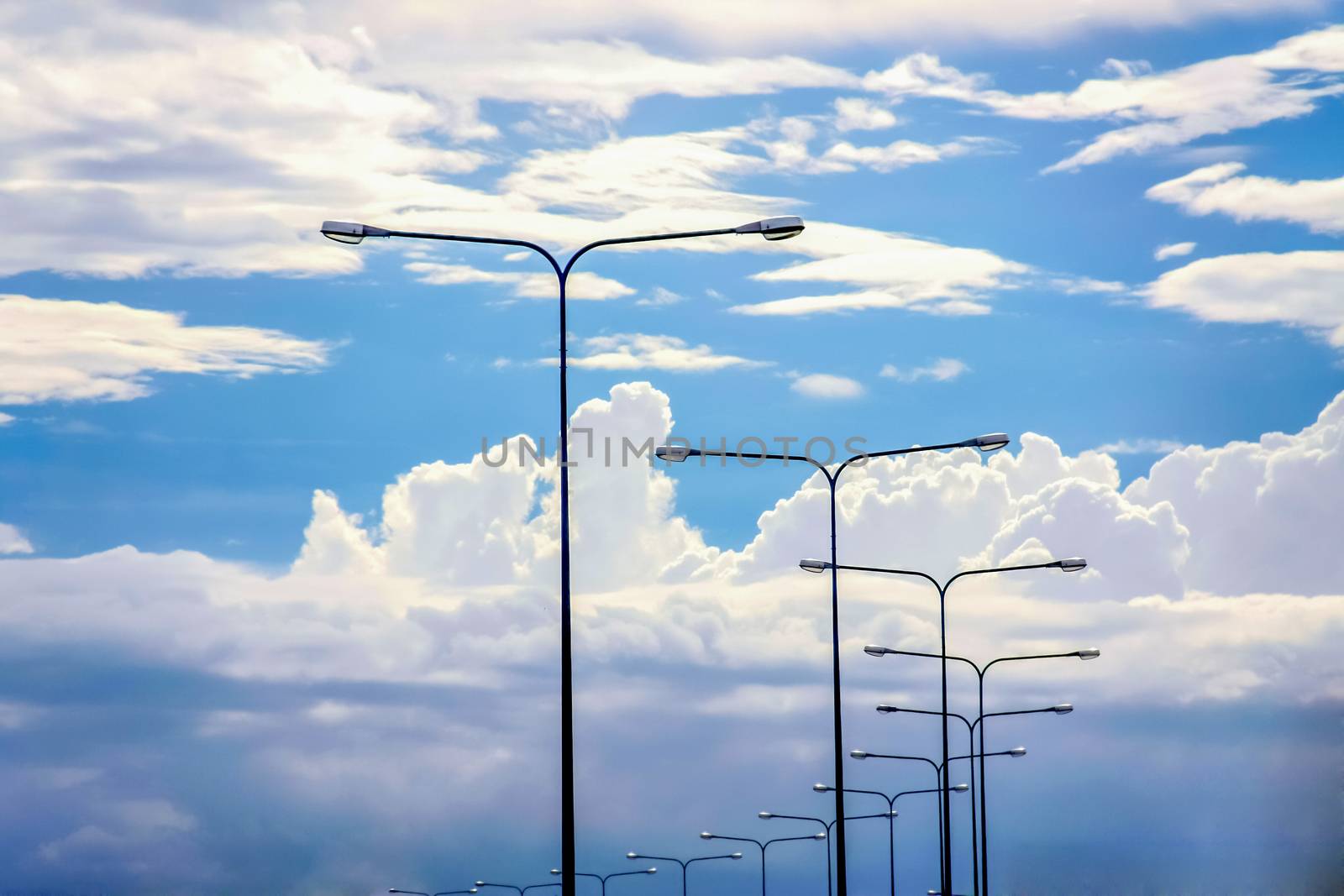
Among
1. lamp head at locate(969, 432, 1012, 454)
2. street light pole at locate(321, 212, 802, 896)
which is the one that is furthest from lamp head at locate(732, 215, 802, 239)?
lamp head at locate(969, 432, 1012, 454)

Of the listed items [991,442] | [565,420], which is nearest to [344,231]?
[565,420]

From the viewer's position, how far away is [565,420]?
30.3 m

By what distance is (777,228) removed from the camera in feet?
98.9

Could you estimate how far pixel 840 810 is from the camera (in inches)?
1737

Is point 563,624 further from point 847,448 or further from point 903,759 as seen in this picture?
point 903,759

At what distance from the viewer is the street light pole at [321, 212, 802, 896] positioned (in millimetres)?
28031

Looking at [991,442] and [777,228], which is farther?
[991,442]

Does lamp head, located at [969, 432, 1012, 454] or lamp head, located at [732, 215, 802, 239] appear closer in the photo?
lamp head, located at [732, 215, 802, 239]

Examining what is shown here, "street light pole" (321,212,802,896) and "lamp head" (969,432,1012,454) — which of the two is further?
"lamp head" (969,432,1012,454)

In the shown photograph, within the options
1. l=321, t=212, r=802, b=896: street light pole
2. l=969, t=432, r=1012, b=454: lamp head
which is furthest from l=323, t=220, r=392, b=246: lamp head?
l=969, t=432, r=1012, b=454: lamp head

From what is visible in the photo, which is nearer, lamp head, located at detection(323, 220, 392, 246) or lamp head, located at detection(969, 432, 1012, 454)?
lamp head, located at detection(323, 220, 392, 246)

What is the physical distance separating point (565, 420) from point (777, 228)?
4572mm

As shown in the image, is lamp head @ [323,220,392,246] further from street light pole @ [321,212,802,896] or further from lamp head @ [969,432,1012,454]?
lamp head @ [969,432,1012,454]

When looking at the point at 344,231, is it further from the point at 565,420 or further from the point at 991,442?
the point at 991,442
